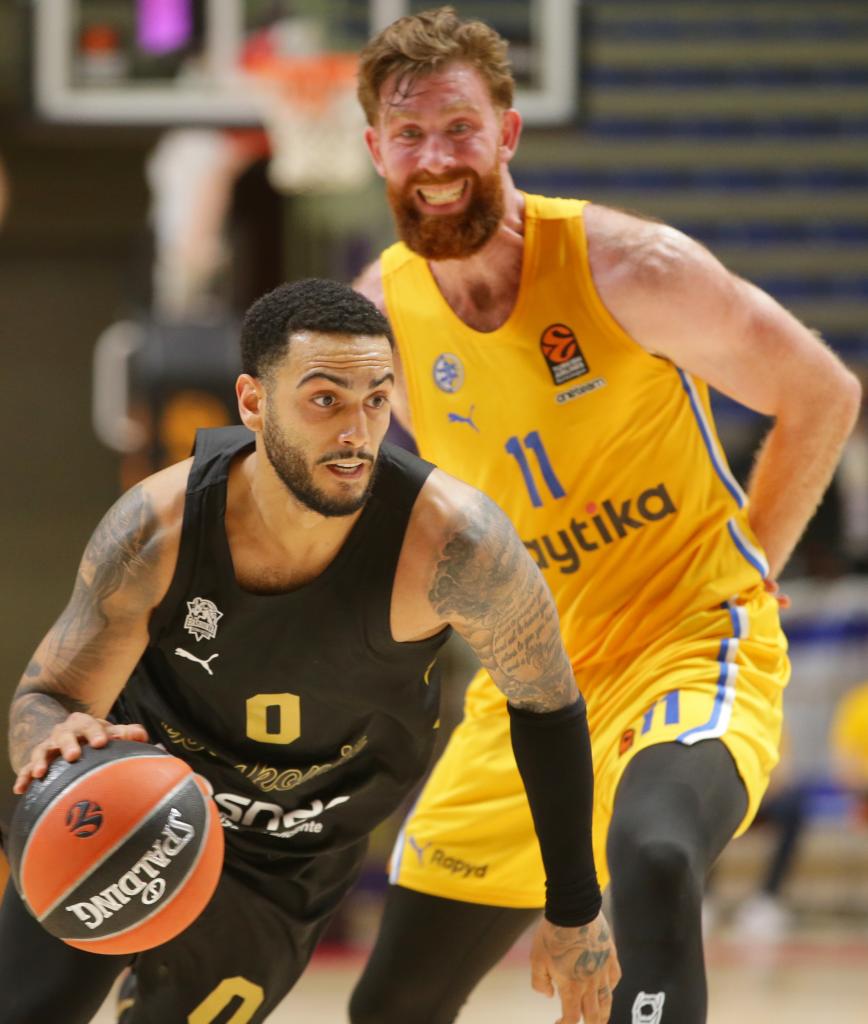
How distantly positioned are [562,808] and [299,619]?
2.21 ft

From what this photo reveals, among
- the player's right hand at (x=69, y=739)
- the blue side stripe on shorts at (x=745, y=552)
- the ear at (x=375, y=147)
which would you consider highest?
the ear at (x=375, y=147)

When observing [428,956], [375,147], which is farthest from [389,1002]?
[375,147]

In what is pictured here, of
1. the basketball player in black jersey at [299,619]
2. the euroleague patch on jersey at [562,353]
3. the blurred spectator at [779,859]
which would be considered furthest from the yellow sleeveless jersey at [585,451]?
the blurred spectator at [779,859]

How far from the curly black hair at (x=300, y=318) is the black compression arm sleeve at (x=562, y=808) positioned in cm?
89

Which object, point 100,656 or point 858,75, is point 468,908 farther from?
point 858,75

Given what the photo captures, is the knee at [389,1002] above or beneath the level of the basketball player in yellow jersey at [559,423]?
beneath

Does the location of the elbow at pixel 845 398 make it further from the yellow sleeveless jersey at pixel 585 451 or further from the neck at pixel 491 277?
the neck at pixel 491 277

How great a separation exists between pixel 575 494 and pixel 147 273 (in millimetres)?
9659

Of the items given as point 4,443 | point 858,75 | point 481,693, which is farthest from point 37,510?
point 481,693

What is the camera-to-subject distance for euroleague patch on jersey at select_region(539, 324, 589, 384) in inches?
161

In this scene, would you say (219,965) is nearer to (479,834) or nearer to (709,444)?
(479,834)

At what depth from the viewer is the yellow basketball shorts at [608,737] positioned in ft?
12.4

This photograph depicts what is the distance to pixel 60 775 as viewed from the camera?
317cm

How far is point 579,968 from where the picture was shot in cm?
339
